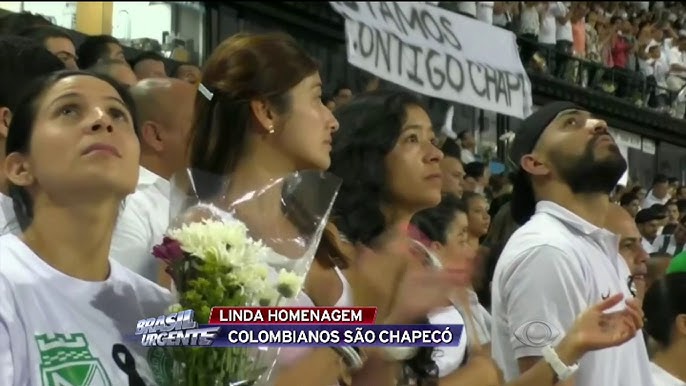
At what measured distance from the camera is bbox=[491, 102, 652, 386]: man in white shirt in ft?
5.18

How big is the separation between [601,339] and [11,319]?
791mm

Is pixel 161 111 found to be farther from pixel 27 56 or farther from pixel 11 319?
pixel 11 319

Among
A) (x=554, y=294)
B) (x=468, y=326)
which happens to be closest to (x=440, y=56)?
(x=554, y=294)

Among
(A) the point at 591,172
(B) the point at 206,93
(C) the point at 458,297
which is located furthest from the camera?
(A) the point at 591,172

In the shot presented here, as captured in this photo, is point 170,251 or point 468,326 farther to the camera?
point 468,326

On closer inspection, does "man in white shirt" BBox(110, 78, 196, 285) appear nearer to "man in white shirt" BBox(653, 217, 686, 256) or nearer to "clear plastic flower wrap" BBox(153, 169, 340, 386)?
"clear plastic flower wrap" BBox(153, 169, 340, 386)

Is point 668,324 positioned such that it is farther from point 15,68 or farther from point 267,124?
point 15,68

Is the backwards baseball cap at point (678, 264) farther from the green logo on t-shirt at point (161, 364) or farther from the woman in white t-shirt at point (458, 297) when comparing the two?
the green logo on t-shirt at point (161, 364)

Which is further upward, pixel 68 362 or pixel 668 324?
pixel 68 362

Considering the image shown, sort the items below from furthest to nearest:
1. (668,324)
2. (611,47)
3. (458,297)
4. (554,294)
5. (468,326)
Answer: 1. (611,47)
2. (668,324)
3. (554,294)
4. (468,326)
5. (458,297)

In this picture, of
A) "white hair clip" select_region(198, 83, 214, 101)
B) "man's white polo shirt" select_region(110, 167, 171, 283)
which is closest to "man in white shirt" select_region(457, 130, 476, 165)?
"man's white polo shirt" select_region(110, 167, 171, 283)

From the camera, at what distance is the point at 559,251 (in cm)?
160

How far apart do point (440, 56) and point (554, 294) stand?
0.79 metres

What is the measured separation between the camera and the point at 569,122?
1784 millimetres
